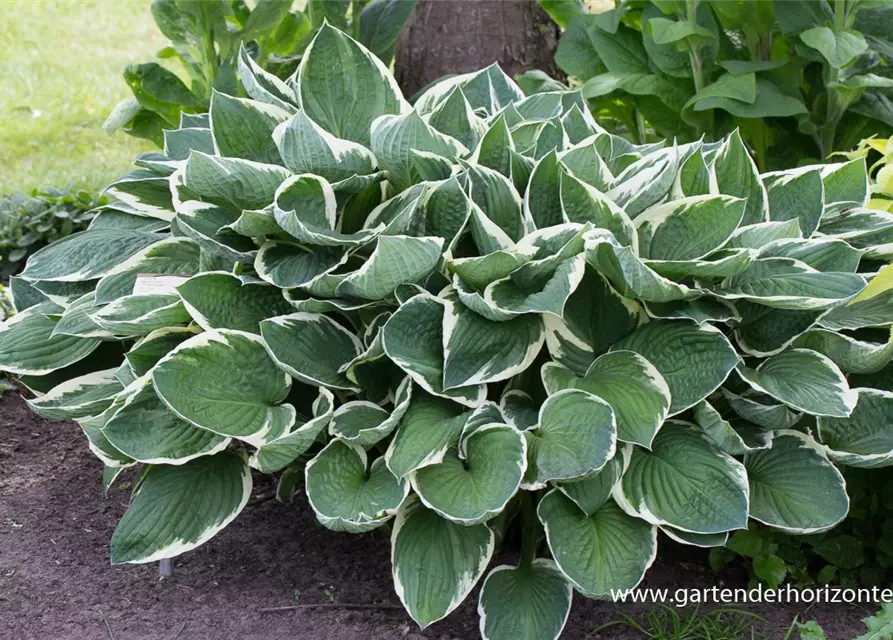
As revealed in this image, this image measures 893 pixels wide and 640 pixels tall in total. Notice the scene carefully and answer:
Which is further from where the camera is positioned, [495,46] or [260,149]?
[495,46]

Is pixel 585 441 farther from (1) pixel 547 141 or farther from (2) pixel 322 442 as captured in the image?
(1) pixel 547 141

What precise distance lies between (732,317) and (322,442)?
90cm

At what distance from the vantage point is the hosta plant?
1.89 metres

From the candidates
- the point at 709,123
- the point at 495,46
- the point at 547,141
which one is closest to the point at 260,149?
the point at 547,141

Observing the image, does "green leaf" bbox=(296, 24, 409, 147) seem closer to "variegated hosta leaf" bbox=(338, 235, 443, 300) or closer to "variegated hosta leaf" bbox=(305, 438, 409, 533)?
"variegated hosta leaf" bbox=(338, 235, 443, 300)

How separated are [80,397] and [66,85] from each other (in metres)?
5.36

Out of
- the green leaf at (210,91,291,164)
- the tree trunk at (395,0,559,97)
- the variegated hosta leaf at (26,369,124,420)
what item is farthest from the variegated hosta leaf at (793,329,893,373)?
the tree trunk at (395,0,559,97)

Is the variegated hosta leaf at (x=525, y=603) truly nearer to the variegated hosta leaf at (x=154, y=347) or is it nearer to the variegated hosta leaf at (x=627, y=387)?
the variegated hosta leaf at (x=627, y=387)

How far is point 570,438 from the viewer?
1.85 m

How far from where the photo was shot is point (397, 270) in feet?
6.26

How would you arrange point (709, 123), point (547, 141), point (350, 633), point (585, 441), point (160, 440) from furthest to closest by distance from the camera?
point (709, 123), point (547, 141), point (350, 633), point (160, 440), point (585, 441)

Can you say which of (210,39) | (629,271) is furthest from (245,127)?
(210,39)

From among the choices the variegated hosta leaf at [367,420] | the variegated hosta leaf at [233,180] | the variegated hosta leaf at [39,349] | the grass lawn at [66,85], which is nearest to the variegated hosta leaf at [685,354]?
the variegated hosta leaf at [367,420]

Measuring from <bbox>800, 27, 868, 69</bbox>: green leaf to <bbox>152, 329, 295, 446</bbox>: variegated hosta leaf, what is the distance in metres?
1.94
